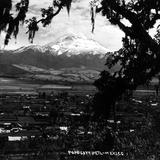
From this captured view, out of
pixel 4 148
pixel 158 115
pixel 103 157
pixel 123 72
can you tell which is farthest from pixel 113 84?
pixel 4 148

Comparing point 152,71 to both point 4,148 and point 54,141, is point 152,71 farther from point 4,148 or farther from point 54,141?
point 54,141

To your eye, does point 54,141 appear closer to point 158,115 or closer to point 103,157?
point 103,157

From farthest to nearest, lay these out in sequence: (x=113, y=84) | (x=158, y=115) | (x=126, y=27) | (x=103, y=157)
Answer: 1. (x=103, y=157)
2. (x=158, y=115)
3. (x=113, y=84)
4. (x=126, y=27)

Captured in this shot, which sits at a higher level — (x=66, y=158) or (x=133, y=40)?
(x=133, y=40)

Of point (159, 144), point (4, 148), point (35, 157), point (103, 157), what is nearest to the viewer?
point (159, 144)

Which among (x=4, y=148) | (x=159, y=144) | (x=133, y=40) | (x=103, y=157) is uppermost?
(x=133, y=40)

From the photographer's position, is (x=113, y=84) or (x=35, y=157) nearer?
(x=113, y=84)

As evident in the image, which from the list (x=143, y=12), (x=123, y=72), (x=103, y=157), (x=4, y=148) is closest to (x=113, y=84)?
(x=123, y=72)
